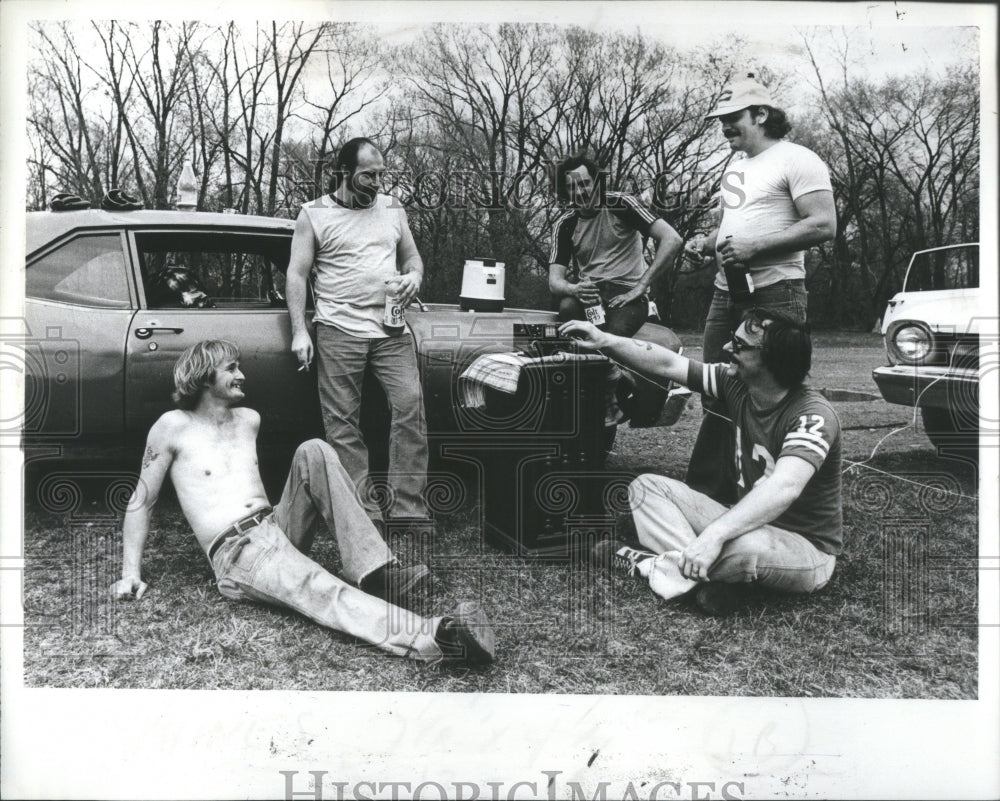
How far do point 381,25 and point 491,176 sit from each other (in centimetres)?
78

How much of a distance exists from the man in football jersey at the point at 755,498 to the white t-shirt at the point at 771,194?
22 centimetres

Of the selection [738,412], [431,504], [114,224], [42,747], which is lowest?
A: [42,747]

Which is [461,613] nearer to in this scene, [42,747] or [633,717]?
[633,717]

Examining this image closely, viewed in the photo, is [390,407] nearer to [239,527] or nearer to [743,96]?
[239,527]

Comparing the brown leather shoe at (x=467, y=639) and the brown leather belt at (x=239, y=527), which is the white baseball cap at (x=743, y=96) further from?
the brown leather belt at (x=239, y=527)

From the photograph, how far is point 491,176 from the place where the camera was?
12.4ft

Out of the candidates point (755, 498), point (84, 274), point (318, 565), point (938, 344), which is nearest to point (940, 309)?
point (938, 344)

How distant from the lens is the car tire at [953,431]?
12.0 ft

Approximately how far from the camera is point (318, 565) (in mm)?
3498

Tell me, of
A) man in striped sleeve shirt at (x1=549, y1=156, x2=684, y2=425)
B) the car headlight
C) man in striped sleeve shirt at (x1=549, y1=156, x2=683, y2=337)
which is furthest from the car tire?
man in striped sleeve shirt at (x1=549, y1=156, x2=683, y2=337)

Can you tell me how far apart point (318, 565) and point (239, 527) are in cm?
36

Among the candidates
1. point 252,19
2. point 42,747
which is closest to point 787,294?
point 252,19

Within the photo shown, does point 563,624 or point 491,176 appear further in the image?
point 491,176

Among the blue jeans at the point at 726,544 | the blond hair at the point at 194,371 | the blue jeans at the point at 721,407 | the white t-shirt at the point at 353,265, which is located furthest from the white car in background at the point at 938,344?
the blond hair at the point at 194,371
